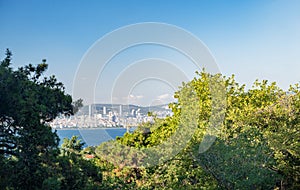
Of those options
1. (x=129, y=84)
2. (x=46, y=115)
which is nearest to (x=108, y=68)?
(x=129, y=84)

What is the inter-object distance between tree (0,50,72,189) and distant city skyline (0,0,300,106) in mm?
1714

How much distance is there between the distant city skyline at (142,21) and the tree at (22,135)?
1.71 meters

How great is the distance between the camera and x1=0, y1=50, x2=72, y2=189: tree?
4.17 m

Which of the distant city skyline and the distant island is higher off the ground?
the distant city skyline

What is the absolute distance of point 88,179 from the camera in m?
4.92

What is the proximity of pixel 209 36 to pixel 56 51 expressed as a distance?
5457 mm

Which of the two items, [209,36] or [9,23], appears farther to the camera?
[209,36]

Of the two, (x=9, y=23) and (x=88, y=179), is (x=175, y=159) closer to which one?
(x=88, y=179)

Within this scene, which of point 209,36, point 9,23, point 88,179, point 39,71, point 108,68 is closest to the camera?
point 88,179

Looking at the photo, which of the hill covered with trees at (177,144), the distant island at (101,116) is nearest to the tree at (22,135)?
the hill covered with trees at (177,144)

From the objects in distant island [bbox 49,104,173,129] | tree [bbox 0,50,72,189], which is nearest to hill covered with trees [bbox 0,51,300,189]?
tree [bbox 0,50,72,189]

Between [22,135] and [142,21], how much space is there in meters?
5.18

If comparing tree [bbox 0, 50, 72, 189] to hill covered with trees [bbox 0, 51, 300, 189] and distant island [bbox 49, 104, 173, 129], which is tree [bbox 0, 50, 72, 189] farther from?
distant island [bbox 49, 104, 173, 129]

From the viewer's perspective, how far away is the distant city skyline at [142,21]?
25.0ft
